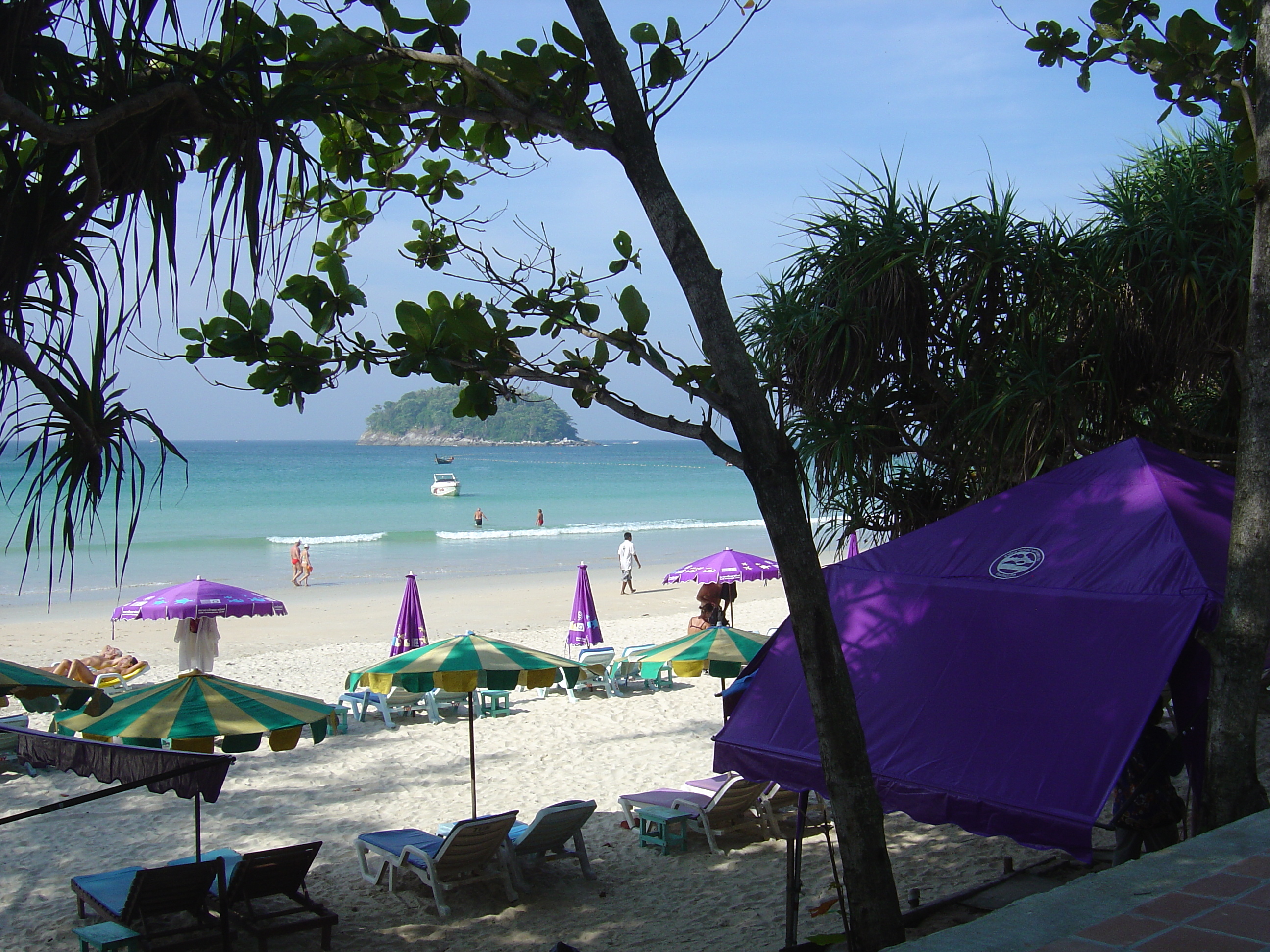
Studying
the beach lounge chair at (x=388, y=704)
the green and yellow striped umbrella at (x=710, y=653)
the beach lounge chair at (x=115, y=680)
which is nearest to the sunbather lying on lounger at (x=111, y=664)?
the beach lounge chair at (x=115, y=680)

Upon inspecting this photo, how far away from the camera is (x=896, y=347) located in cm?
759

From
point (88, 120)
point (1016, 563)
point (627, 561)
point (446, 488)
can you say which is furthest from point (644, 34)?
point (446, 488)

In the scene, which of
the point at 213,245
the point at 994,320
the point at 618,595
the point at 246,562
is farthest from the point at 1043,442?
the point at 246,562

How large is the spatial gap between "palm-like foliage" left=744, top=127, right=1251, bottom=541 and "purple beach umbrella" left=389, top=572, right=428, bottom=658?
707 centimetres

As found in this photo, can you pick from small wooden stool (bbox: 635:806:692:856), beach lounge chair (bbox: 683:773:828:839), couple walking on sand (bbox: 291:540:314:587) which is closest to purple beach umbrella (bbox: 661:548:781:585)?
beach lounge chair (bbox: 683:773:828:839)

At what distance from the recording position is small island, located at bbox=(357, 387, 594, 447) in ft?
528

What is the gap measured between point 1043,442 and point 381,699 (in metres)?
8.18

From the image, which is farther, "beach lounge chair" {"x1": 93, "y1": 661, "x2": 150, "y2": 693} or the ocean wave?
the ocean wave

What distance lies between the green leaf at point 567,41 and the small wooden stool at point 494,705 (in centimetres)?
899

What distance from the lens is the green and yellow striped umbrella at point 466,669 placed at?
7.47 meters

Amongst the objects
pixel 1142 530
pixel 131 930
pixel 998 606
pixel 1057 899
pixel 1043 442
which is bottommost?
pixel 131 930

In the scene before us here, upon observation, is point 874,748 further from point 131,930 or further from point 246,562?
point 246,562

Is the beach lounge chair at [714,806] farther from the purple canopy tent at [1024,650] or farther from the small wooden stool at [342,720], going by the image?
the small wooden stool at [342,720]

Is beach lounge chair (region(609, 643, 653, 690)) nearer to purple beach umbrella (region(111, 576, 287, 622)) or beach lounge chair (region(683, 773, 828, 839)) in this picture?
beach lounge chair (region(683, 773, 828, 839))
